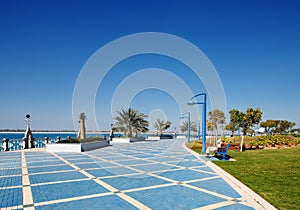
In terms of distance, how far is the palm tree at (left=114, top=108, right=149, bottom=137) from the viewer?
31.6 m

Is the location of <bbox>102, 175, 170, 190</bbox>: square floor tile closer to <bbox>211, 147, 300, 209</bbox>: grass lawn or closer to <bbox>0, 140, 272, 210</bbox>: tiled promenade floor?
<bbox>0, 140, 272, 210</bbox>: tiled promenade floor

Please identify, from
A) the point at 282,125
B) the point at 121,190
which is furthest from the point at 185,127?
the point at 121,190

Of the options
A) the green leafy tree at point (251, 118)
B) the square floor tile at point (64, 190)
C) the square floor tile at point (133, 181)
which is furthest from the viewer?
the green leafy tree at point (251, 118)

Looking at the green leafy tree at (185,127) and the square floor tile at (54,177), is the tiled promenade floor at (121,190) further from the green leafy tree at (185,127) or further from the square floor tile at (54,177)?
the green leafy tree at (185,127)

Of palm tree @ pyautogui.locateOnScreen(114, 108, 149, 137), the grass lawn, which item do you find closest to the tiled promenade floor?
the grass lawn

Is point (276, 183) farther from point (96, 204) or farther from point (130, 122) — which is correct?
point (130, 122)

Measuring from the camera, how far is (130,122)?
3238 cm

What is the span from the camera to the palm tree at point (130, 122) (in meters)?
→ 31.6

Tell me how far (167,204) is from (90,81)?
34.9ft

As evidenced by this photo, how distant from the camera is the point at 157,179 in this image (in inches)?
279

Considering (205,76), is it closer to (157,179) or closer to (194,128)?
(157,179)

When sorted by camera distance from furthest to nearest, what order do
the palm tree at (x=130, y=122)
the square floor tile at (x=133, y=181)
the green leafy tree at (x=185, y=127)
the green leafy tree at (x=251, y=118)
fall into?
the green leafy tree at (x=185, y=127) < the palm tree at (x=130, y=122) < the green leafy tree at (x=251, y=118) < the square floor tile at (x=133, y=181)

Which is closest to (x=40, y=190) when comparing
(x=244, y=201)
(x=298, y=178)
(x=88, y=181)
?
(x=88, y=181)

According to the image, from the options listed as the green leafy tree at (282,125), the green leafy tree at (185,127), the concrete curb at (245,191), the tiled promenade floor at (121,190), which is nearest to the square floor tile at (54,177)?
the tiled promenade floor at (121,190)
